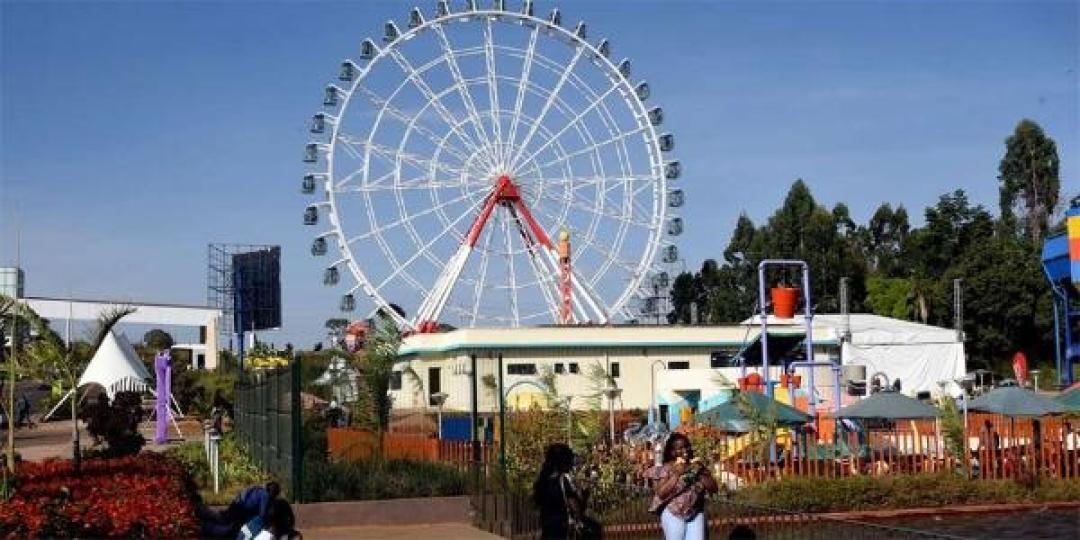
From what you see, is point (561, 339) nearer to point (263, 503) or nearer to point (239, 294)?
point (239, 294)

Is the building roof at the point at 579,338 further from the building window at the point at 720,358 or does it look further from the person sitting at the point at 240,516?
the person sitting at the point at 240,516

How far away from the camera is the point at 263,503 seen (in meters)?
13.6

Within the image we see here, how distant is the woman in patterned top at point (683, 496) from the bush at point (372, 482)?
7948mm

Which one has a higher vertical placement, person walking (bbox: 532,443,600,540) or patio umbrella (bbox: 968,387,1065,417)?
patio umbrella (bbox: 968,387,1065,417)

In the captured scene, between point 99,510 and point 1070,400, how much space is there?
17.7 m

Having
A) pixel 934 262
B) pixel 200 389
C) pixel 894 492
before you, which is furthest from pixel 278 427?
pixel 934 262

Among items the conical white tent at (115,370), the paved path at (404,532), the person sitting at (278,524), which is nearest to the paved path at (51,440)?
the conical white tent at (115,370)

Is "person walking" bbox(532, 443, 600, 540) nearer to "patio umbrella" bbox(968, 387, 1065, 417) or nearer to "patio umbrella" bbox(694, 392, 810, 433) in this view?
"patio umbrella" bbox(694, 392, 810, 433)

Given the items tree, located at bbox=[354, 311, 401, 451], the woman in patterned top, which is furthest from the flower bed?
tree, located at bbox=[354, 311, 401, 451]

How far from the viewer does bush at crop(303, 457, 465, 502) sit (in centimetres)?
1781

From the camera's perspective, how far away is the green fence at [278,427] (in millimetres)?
17422

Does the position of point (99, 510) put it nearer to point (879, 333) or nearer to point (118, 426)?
point (118, 426)

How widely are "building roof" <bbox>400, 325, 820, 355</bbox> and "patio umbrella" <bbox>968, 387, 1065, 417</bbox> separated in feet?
84.1

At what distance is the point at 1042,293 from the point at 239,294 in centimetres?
3631
